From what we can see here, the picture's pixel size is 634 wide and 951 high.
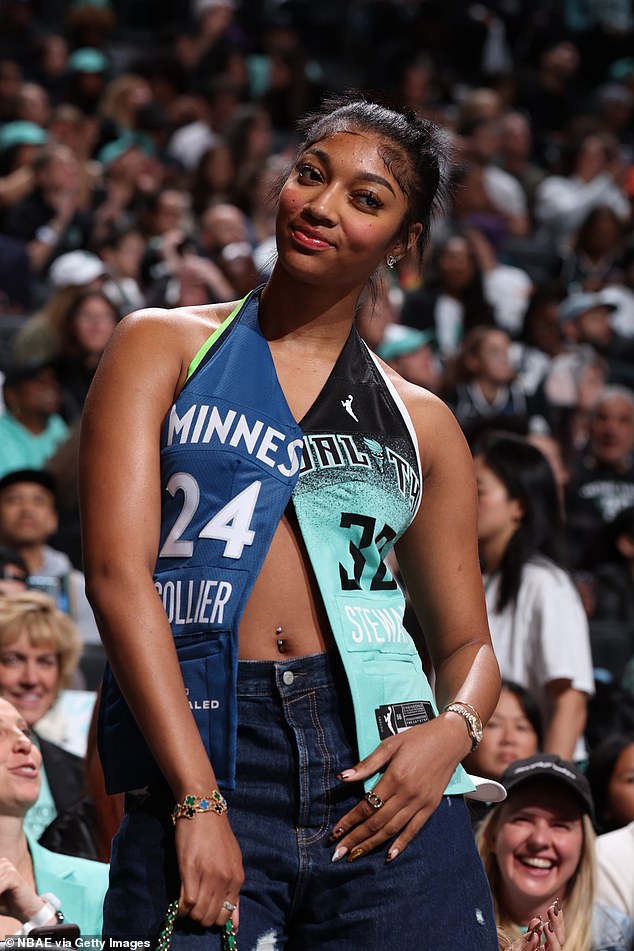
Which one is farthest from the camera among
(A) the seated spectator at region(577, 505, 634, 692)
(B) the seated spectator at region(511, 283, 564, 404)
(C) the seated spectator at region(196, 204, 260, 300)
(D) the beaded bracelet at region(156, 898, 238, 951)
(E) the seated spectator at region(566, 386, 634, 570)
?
(B) the seated spectator at region(511, 283, 564, 404)

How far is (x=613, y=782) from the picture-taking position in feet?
14.7

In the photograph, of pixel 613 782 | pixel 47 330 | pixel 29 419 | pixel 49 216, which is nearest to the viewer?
pixel 613 782

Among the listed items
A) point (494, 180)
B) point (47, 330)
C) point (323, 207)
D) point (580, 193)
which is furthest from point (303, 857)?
point (580, 193)

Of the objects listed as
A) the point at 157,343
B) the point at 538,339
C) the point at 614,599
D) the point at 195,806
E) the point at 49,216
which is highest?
the point at 49,216

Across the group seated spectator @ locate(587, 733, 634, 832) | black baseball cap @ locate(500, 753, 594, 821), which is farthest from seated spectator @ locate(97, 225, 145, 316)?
black baseball cap @ locate(500, 753, 594, 821)

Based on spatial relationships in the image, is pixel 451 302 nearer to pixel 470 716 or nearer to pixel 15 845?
pixel 15 845

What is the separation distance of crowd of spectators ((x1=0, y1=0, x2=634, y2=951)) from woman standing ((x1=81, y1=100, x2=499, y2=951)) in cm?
27

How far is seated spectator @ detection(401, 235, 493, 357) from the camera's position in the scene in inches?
371

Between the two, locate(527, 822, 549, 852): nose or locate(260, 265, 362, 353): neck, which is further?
locate(527, 822, 549, 852): nose

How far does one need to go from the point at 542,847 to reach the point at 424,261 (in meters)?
1.52

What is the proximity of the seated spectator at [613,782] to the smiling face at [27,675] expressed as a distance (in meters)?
1.66

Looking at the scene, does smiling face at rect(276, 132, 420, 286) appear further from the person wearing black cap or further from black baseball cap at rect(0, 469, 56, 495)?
black baseball cap at rect(0, 469, 56, 495)

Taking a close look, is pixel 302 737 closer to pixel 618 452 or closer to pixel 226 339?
pixel 226 339

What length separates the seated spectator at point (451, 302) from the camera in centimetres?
942
